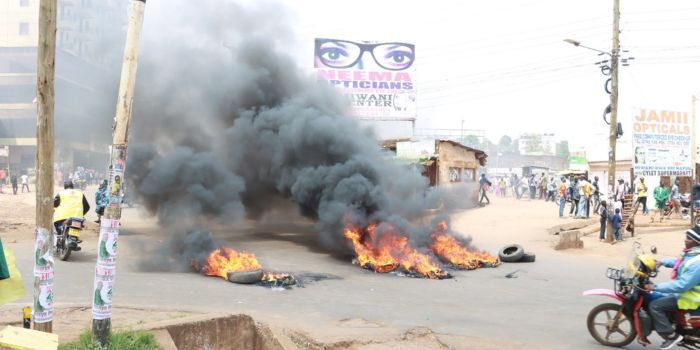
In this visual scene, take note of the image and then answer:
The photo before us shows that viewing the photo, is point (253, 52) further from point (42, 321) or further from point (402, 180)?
point (42, 321)

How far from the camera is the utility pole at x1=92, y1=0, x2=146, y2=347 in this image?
399cm

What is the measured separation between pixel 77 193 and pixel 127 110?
738cm

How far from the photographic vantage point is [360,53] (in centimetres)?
2548

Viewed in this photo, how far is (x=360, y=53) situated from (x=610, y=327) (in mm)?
21285

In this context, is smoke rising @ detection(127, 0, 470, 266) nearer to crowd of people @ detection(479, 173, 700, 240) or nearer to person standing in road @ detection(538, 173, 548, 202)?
crowd of people @ detection(479, 173, 700, 240)

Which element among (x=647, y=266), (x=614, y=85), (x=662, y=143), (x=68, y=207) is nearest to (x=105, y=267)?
(x=647, y=266)

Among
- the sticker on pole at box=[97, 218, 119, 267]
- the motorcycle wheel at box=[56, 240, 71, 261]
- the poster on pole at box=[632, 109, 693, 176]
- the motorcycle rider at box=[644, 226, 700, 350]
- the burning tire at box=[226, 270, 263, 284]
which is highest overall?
the poster on pole at box=[632, 109, 693, 176]

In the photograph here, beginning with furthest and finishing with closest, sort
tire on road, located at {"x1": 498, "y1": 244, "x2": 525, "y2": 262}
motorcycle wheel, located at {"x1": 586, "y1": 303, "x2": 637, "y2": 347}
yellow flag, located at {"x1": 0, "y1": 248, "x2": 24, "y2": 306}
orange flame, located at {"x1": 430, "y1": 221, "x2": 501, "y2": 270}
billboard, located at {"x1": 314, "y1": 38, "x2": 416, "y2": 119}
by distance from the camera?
1. billboard, located at {"x1": 314, "y1": 38, "x2": 416, "y2": 119}
2. tire on road, located at {"x1": 498, "y1": 244, "x2": 525, "y2": 262}
3. orange flame, located at {"x1": 430, "y1": 221, "x2": 501, "y2": 270}
4. motorcycle wheel, located at {"x1": 586, "y1": 303, "x2": 637, "y2": 347}
5. yellow flag, located at {"x1": 0, "y1": 248, "x2": 24, "y2": 306}

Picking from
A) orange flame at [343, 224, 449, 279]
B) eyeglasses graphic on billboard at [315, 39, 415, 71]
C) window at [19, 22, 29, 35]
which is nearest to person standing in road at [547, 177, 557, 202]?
eyeglasses graphic on billboard at [315, 39, 415, 71]

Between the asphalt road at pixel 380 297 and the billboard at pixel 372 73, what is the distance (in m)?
15.0

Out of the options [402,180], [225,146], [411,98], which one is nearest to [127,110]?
[402,180]

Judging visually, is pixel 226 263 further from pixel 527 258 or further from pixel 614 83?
pixel 614 83

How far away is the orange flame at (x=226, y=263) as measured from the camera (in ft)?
30.1

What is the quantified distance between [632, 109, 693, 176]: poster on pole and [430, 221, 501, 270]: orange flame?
843cm
